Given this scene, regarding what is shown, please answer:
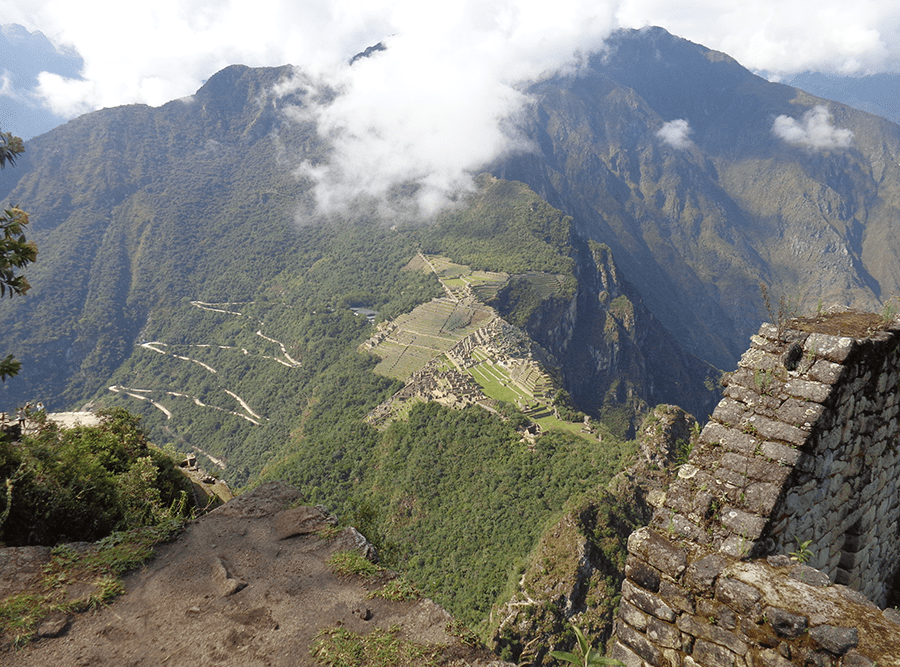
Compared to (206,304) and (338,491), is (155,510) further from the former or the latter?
(206,304)

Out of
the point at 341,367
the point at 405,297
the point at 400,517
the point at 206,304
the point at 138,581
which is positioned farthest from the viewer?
the point at 206,304

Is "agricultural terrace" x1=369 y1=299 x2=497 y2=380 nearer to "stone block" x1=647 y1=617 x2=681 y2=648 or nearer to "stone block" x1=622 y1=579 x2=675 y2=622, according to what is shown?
"stone block" x1=622 y1=579 x2=675 y2=622

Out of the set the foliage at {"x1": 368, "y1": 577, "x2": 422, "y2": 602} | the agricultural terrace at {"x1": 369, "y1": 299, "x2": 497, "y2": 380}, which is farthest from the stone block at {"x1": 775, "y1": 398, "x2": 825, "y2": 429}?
the agricultural terrace at {"x1": 369, "y1": 299, "x2": 497, "y2": 380}

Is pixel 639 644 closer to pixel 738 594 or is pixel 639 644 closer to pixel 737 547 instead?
pixel 738 594

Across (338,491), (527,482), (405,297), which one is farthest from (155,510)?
(405,297)

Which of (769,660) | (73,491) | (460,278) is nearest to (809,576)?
(769,660)
